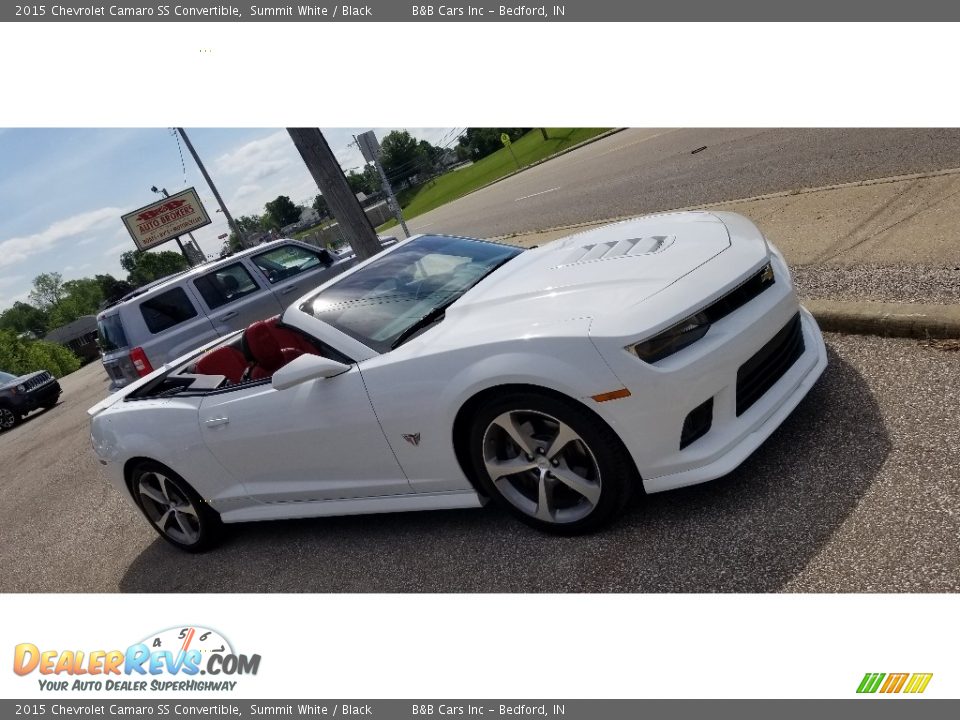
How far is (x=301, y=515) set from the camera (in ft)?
13.5

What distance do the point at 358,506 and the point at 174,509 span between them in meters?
1.67

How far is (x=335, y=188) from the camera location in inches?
339

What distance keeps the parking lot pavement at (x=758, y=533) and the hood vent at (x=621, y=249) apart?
1.06 m

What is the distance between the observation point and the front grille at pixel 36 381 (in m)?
18.4

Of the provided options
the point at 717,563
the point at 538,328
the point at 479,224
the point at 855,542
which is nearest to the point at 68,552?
the point at 538,328

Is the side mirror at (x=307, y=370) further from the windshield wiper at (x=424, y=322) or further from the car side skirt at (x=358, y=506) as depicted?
the car side skirt at (x=358, y=506)

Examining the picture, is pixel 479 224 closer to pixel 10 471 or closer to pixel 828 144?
pixel 828 144

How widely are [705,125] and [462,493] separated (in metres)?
14.9

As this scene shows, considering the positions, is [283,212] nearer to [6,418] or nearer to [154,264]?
[154,264]

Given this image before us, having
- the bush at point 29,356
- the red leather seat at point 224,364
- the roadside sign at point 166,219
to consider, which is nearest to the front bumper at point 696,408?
the red leather seat at point 224,364

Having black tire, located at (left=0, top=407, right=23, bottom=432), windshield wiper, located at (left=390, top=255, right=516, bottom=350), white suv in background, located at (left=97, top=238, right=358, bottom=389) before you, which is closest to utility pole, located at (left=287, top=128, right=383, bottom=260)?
white suv in background, located at (left=97, top=238, right=358, bottom=389)

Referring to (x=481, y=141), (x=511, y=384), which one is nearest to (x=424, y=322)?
(x=511, y=384)

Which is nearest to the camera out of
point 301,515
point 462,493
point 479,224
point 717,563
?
point 717,563

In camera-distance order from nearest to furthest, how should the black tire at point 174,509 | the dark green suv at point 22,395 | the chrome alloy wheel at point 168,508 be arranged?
the black tire at point 174,509 → the chrome alloy wheel at point 168,508 → the dark green suv at point 22,395
